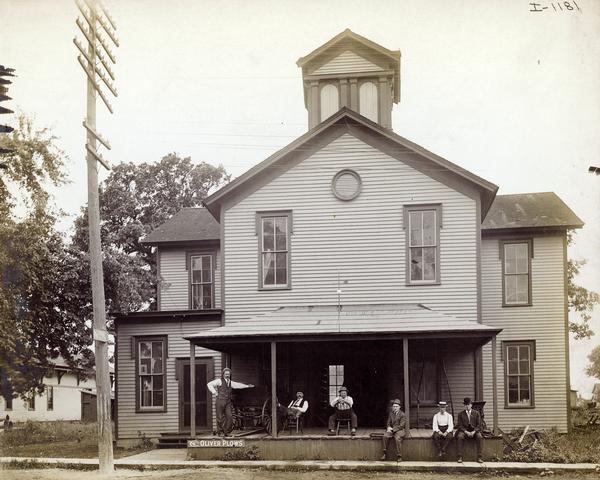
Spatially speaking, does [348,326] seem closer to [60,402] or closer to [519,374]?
[519,374]

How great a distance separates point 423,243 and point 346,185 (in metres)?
2.56

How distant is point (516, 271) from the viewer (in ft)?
77.7

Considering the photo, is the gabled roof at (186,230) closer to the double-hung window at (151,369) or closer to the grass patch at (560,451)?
the double-hung window at (151,369)

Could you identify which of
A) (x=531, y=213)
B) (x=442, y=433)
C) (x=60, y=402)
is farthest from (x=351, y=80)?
(x=60, y=402)

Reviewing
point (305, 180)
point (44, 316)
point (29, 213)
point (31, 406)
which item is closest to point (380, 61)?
point (305, 180)

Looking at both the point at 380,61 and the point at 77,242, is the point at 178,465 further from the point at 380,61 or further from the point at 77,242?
the point at 77,242

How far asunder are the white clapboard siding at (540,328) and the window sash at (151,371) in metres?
9.38

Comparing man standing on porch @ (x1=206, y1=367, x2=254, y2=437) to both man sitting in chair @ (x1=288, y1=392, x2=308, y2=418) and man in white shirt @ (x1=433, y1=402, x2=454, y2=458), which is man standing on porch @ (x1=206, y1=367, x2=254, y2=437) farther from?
man in white shirt @ (x1=433, y1=402, x2=454, y2=458)

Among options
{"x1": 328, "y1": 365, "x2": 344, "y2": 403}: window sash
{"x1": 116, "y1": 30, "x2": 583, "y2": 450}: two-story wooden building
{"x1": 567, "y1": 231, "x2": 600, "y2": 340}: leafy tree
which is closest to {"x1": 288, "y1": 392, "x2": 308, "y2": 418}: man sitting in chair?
{"x1": 116, "y1": 30, "x2": 583, "y2": 450}: two-story wooden building

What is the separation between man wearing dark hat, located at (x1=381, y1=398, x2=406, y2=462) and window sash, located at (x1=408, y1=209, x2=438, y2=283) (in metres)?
4.36

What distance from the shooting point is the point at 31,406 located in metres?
44.5

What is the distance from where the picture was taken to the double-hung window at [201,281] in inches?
1007

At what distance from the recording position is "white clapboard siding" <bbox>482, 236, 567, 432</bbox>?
23.1 meters

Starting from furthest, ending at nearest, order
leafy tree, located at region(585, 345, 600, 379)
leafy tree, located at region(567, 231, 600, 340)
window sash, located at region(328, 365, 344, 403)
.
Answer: leafy tree, located at region(567, 231, 600, 340) → leafy tree, located at region(585, 345, 600, 379) → window sash, located at region(328, 365, 344, 403)
